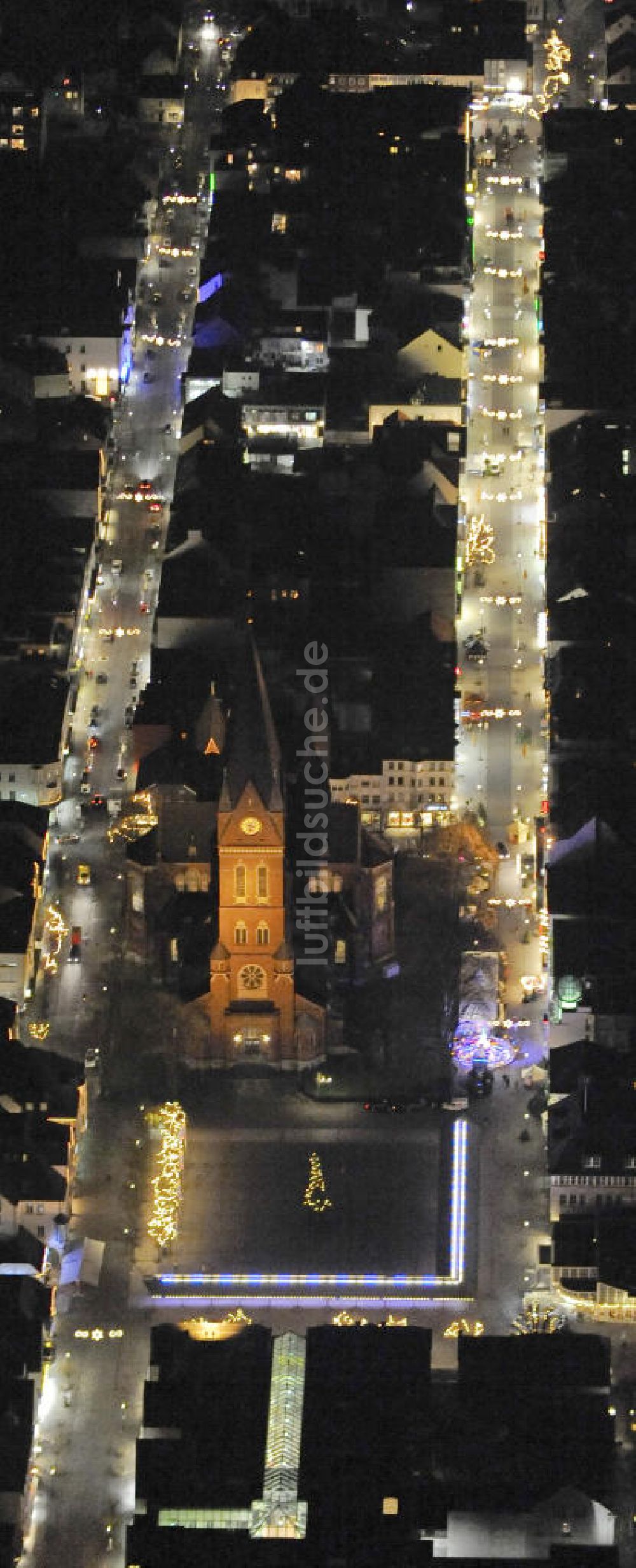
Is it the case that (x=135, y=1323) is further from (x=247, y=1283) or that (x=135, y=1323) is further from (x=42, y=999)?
(x=42, y=999)

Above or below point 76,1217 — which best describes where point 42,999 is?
above

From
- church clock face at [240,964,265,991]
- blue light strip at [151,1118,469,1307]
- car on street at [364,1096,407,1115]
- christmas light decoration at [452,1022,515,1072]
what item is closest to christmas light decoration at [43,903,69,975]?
church clock face at [240,964,265,991]

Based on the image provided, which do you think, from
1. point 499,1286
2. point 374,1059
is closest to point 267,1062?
point 374,1059

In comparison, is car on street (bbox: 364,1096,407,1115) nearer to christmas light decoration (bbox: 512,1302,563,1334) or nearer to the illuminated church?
the illuminated church

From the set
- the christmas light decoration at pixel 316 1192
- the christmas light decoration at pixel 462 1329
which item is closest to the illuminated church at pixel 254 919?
the christmas light decoration at pixel 316 1192

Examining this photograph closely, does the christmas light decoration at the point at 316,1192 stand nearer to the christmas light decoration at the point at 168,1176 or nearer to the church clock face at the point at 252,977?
the christmas light decoration at the point at 168,1176
